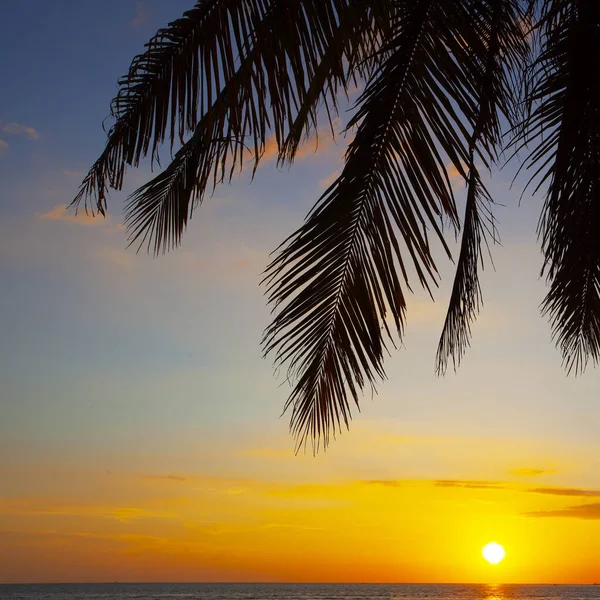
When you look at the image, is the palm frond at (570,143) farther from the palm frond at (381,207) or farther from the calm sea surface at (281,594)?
the calm sea surface at (281,594)

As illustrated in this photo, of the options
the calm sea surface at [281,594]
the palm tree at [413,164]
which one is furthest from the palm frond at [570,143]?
the calm sea surface at [281,594]

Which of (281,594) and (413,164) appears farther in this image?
(281,594)

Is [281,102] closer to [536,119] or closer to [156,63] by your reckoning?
[156,63]

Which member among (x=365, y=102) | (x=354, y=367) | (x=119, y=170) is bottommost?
(x=354, y=367)

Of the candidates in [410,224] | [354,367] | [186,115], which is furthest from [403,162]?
[186,115]

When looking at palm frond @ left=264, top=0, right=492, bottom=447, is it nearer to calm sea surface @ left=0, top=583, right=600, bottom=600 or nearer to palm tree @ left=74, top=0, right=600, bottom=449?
palm tree @ left=74, top=0, right=600, bottom=449

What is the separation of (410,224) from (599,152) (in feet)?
2.69

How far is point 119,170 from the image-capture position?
277cm

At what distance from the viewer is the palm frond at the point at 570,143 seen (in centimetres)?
299

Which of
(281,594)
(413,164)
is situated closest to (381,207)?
(413,164)

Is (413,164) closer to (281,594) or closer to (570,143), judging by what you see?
(570,143)

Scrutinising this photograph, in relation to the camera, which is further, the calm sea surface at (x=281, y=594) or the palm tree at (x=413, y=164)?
the calm sea surface at (x=281, y=594)

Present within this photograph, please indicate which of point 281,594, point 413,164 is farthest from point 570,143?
point 281,594

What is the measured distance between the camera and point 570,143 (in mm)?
3016
